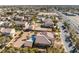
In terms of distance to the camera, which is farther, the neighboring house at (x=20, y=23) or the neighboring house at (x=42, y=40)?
the neighboring house at (x=20, y=23)

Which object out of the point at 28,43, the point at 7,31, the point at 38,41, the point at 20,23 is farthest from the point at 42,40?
the point at 7,31

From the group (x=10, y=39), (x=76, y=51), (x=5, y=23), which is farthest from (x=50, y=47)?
(x=5, y=23)

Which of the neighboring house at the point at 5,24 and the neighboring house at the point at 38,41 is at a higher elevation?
the neighboring house at the point at 5,24

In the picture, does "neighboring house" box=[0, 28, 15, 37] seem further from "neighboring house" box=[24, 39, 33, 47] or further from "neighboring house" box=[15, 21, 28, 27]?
"neighboring house" box=[24, 39, 33, 47]

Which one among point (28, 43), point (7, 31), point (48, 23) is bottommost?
point (28, 43)

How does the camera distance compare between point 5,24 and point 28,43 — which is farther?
point 5,24

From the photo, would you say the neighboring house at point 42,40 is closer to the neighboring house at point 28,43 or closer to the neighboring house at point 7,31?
the neighboring house at point 28,43

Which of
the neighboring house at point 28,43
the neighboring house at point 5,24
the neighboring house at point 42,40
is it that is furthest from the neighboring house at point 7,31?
the neighboring house at point 42,40

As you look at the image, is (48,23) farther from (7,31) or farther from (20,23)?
(7,31)

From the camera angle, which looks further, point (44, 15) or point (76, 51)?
point (44, 15)

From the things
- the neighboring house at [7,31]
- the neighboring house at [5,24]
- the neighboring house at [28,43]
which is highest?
the neighboring house at [5,24]
